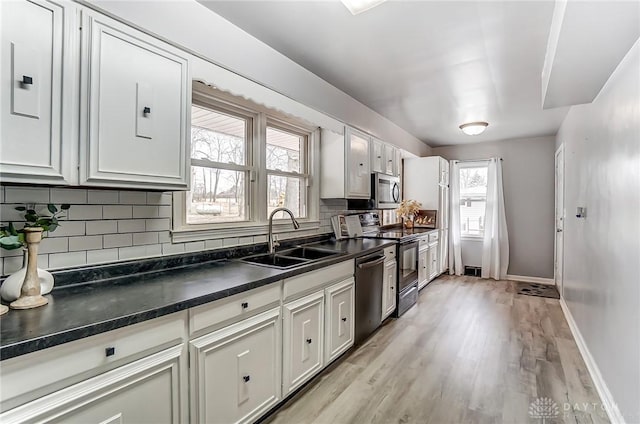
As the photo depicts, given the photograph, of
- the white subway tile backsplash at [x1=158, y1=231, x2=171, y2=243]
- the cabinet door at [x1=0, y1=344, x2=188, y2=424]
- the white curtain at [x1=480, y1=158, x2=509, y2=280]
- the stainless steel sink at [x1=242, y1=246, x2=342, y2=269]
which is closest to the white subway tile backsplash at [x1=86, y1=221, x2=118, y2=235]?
the white subway tile backsplash at [x1=158, y1=231, x2=171, y2=243]

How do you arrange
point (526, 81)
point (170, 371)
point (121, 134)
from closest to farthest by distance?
1. point (170, 371)
2. point (121, 134)
3. point (526, 81)

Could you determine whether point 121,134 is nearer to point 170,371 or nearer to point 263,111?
point 170,371

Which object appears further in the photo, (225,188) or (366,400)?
(225,188)

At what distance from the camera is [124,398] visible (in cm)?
121

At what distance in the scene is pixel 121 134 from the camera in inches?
57.9

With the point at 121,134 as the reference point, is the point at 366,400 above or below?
below

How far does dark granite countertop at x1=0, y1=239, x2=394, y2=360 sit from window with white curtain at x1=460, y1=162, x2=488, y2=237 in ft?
15.4

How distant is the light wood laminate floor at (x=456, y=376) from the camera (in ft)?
6.57

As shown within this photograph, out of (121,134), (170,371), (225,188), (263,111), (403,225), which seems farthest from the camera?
(403,225)

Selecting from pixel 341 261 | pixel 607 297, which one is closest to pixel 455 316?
pixel 607 297

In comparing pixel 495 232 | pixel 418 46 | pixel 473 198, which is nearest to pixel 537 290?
pixel 495 232

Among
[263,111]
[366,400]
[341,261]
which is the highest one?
[263,111]

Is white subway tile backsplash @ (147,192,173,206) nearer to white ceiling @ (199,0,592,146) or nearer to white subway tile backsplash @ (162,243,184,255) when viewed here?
white subway tile backsplash @ (162,243,184,255)

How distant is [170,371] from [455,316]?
10.8 feet
